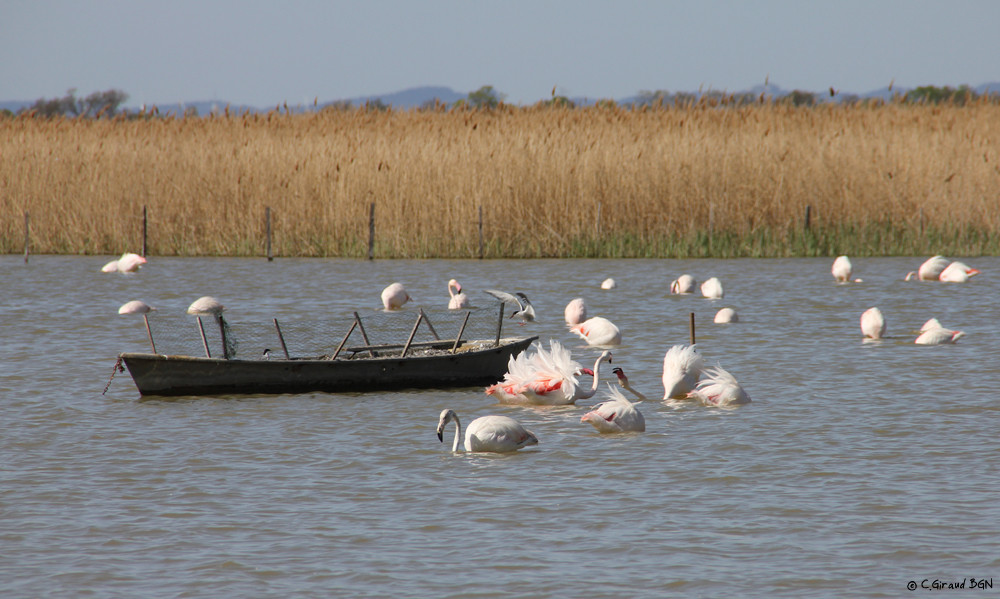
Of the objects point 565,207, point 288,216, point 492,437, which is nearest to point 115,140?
point 288,216

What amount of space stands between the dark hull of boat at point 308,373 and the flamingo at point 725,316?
4731 mm

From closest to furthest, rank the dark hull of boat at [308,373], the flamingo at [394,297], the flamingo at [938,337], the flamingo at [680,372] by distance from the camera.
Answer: the flamingo at [680,372] < the dark hull of boat at [308,373] < the flamingo at [938,337] < the flamingo at [394,297]

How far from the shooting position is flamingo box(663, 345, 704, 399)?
32.4 feet

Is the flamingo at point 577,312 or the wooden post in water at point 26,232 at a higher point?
the wooden post in water at point 26,232

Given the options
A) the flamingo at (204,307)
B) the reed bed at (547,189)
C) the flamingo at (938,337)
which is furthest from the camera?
the reed bed at (547,189)

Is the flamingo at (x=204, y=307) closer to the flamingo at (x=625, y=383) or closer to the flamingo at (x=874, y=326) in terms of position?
the flamingo at (x=625, y=383)

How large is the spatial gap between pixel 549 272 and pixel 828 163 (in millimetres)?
5567

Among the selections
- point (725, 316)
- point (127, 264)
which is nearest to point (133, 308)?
point (127, 264)

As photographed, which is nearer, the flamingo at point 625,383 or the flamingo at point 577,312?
the flamingo at point 625,383

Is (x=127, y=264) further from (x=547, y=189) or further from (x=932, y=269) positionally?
(x=932, y=269)

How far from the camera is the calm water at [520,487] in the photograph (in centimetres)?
559

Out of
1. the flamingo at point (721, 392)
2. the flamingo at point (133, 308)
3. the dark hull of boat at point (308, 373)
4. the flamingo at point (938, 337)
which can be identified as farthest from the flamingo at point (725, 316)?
the flamingo at point (133, 308)

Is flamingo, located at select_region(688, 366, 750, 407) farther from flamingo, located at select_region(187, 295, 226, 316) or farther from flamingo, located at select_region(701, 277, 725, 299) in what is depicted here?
flamingo, located at select_region(187, 295, 226, 316)

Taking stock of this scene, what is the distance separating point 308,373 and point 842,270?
10.5 meters
